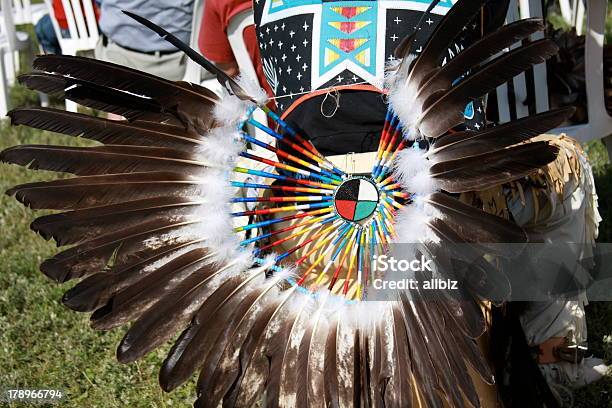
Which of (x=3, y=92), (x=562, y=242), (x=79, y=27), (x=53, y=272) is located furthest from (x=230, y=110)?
(x=3, y=92)

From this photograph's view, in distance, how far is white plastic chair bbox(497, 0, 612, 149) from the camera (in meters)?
3.62

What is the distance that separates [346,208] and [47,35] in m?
4.99

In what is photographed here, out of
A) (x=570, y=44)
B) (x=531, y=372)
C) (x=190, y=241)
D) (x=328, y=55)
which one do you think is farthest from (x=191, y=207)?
(x=570, y=44)

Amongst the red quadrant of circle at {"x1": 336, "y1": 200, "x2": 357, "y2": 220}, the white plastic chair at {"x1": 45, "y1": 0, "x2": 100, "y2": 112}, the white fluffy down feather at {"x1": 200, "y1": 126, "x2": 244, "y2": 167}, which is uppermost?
the white plastic chair at {"x1": 45, "y1": 0, "x2": 100, "y2": 112}

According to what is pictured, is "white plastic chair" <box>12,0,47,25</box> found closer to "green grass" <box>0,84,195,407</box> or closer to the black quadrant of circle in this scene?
"green grass" <box>0,84,195,407</box>

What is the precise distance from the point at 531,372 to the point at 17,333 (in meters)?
2.07

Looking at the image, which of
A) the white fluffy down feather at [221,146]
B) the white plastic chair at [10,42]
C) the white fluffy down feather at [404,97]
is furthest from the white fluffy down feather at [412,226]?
the white plastic chair at [10,42]

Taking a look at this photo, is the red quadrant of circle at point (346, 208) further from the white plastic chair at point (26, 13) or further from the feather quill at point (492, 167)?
the white plastic chair at point (26, 13)

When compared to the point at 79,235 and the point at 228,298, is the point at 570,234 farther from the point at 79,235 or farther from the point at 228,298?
the point at 79,235

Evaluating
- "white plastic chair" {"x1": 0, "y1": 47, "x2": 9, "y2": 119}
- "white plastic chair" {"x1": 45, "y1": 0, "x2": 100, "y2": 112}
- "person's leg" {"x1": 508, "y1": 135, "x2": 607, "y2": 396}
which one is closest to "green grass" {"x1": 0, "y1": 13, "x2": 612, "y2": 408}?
"person's leg" {"x1": 508, "y1": 135, "x2": 607, "y2": 396}

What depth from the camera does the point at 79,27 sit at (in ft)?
19.3

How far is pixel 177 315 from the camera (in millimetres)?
2061

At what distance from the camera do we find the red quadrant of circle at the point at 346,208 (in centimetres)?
207

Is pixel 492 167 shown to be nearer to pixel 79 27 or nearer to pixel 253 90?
pixel 253 90
